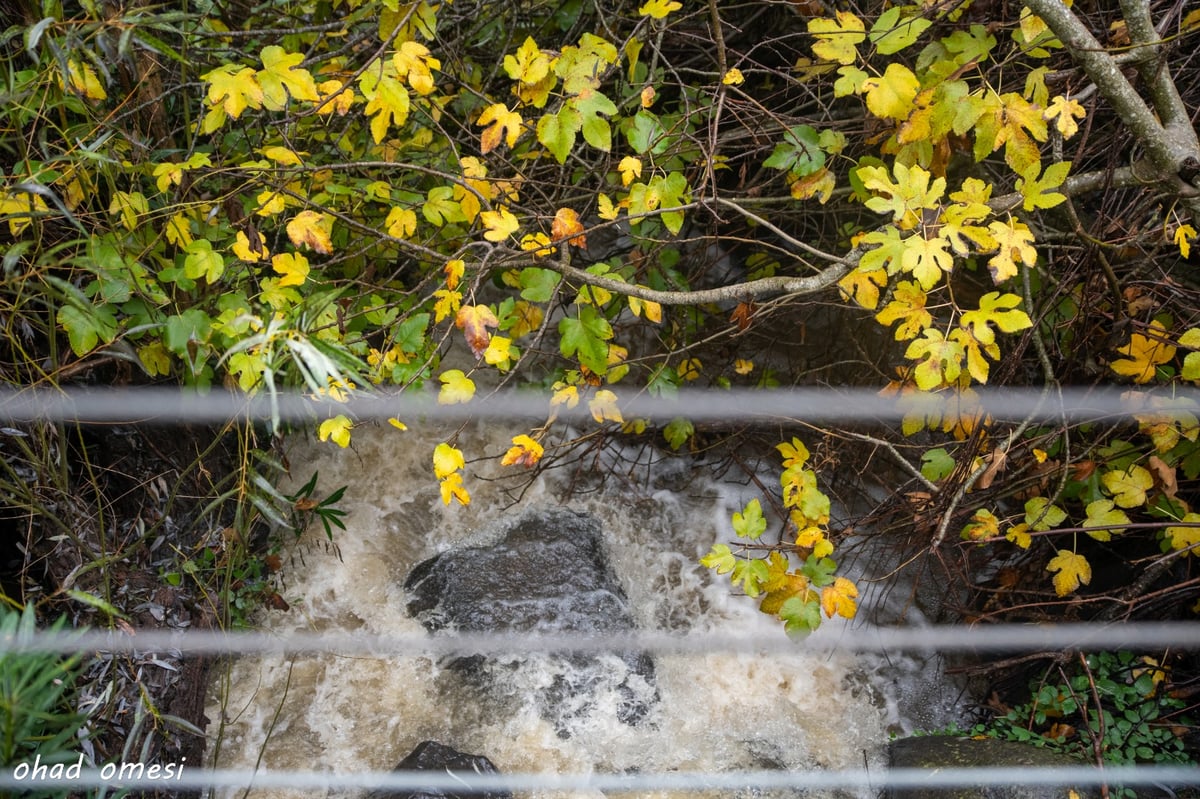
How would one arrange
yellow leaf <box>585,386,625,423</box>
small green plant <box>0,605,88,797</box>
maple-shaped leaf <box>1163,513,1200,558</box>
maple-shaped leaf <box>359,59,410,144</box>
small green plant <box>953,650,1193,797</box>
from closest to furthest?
small green plant <box>0,605,88,797</box>
maple-shaped leaf <box>359,59,410,144</box>
maple-shaped leaf <box>1163,513,1200,558</box>
small green plant <box>953,650,1193,797</box>
yellow leaf <box>585,386,625,423</box>

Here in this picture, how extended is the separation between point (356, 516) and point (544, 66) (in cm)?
113

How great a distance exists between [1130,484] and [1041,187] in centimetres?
62

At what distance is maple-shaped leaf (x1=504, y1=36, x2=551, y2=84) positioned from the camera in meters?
1.45

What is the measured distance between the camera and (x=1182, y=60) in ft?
5.33

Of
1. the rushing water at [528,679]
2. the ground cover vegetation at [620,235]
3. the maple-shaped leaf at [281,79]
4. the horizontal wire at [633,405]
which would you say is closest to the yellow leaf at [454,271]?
the ground cover vegetation at [620,235]

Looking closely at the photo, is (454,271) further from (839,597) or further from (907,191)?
(839,597)

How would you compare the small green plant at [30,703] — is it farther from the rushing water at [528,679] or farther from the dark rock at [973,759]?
the dark rock at [973,759]

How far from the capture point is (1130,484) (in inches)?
61.6

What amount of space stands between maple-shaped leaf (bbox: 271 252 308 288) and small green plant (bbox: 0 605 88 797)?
67 centimetres

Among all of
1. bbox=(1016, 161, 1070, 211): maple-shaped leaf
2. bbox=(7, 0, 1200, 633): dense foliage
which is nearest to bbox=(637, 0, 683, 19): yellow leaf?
bbox=(7, 0, 1200, 633): dense foliage

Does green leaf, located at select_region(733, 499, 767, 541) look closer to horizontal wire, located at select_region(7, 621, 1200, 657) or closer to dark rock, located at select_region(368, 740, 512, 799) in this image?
horizontal wire, located at select_region(7, 621, 1200, 657)

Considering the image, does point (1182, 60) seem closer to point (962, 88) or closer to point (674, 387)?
point (962, 88)

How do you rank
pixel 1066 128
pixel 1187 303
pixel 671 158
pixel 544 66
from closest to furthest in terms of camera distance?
pixel 1066 128, pixel 544 66, pixel 1187 303, pixel 671 158

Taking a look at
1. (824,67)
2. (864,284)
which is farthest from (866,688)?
(824,67)
